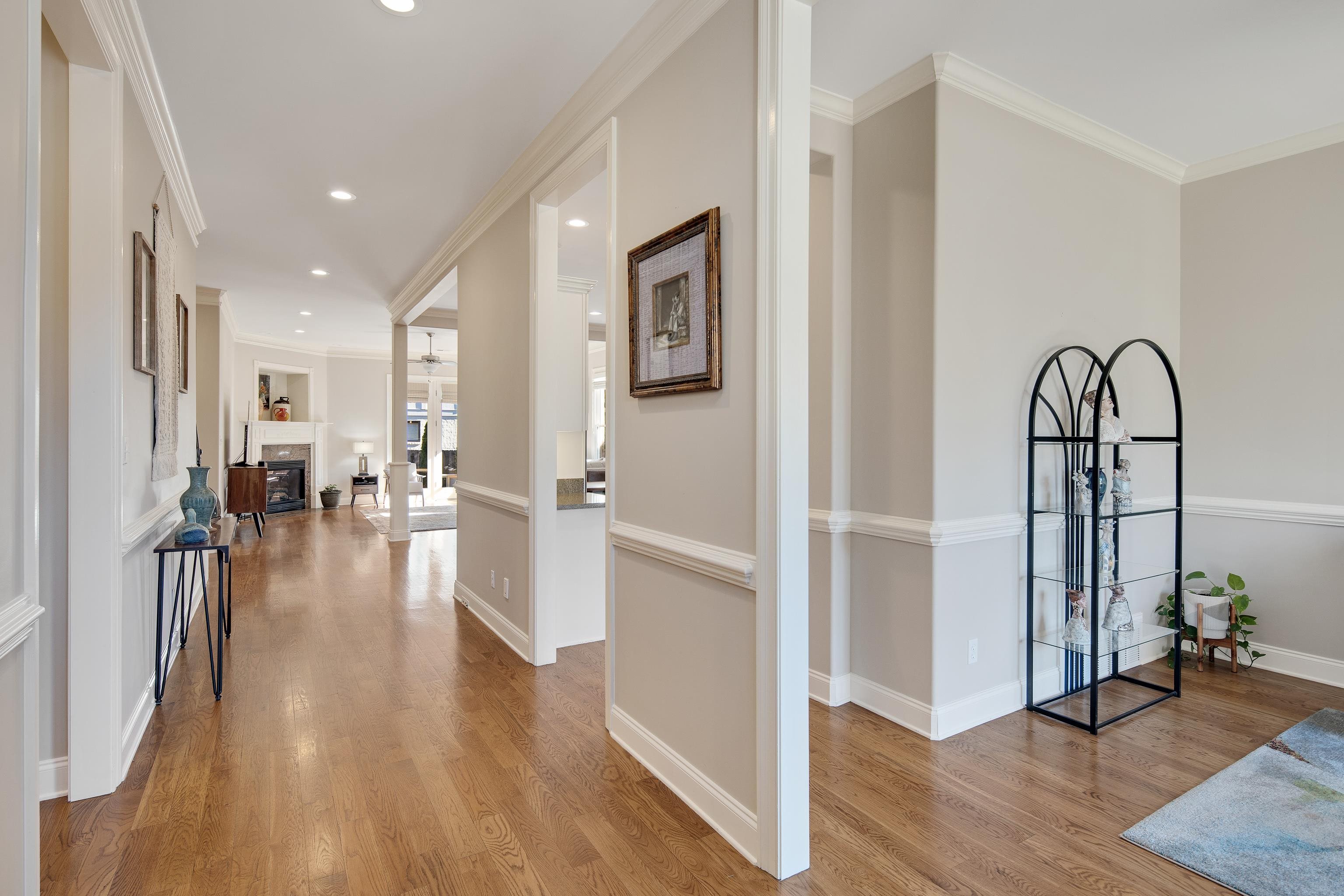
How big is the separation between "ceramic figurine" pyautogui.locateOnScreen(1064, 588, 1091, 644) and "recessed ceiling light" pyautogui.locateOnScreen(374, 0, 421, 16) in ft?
11.0

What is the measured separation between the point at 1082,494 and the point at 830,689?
4.71ft

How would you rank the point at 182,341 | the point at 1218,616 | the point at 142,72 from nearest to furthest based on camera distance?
the point at 142,72, the point at 1218,616, the point at 182,341

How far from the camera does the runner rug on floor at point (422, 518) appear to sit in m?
8.59

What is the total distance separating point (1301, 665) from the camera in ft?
11.0

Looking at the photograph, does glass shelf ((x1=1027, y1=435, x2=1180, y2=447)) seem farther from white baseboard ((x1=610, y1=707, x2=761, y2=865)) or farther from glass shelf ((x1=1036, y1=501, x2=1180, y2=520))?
white baseboard ((x1=610, y1=707, x2=761, y2=865))

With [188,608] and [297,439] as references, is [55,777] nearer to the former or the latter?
[188,608]

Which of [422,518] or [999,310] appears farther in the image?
[422,518]

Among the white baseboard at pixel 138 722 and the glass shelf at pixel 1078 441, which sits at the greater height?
the glass shelf at pixel 1078 441

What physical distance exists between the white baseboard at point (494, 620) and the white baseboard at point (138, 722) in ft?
4.95

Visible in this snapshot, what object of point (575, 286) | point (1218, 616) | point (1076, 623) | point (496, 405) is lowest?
point (1218, 616)

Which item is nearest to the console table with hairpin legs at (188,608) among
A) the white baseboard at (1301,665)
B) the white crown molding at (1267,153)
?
the white baseboard at (1301,665)

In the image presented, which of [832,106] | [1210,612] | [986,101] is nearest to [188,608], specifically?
[832,106]

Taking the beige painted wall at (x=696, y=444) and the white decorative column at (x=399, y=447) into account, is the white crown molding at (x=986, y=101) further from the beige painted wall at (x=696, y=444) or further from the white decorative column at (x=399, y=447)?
the white decorative column at (x=399, y=447)

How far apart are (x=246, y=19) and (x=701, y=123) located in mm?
1619
